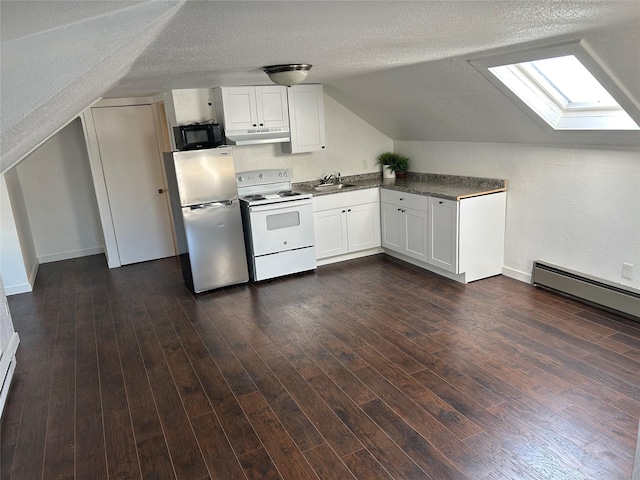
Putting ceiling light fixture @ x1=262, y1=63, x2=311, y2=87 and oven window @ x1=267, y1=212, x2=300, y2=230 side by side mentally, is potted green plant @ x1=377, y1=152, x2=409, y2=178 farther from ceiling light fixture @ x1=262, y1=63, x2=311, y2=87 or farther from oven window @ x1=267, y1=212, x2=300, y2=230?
ceiling light fixture @ x1=262, y1=63, x2=311, y2=87

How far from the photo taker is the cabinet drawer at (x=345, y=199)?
5277 millimetres

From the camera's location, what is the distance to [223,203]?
4.82m

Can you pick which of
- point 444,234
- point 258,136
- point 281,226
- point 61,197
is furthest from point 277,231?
point 61,197

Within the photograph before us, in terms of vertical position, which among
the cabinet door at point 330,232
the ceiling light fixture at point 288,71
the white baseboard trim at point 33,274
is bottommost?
the white baseboard trim at point 33,274

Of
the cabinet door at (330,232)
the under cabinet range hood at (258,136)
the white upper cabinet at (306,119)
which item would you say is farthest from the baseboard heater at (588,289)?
the under cabinet range hood at (258,136)

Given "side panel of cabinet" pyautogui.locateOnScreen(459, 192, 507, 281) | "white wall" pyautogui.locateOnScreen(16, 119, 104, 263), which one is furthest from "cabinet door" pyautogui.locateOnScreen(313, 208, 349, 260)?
"white wall" pyautogui.locateOnScreen(16, 119, 104, 263)

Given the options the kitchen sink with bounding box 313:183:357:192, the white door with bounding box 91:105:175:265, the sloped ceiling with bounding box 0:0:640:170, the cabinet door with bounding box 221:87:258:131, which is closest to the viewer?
the sloped ceiling with bounding box 0:0:640:170

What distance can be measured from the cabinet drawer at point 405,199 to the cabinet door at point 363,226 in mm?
190

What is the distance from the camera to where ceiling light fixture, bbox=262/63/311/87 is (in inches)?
133

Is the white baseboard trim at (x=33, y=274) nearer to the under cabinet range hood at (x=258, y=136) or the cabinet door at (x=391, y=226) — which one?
the under cabinet range hood at (x=258, y=136)

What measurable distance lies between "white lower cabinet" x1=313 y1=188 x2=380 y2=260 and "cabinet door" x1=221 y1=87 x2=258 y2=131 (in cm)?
114

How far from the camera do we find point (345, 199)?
540 centimetres

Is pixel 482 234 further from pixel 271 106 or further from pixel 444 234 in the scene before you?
pixel 271 106

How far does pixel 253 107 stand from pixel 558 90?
2970mm
